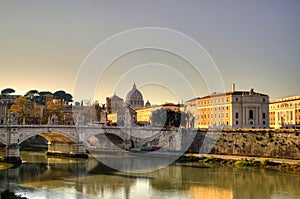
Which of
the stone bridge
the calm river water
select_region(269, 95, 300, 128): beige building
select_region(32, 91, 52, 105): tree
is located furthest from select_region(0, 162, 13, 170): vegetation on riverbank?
select_region(32, 91, 52, 105): tree

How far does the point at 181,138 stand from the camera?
30.6 meters

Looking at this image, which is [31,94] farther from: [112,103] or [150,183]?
[150,183]

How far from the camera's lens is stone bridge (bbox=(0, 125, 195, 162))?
23.4 metres

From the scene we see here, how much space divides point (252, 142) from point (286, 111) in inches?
813

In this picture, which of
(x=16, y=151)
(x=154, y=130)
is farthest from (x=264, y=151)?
(x=16, y=151)

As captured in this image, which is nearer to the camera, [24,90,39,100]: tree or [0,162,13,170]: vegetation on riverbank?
[0,162,13,170]: vegetation on riverbank

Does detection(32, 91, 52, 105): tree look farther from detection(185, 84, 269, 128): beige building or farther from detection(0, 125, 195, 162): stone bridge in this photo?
detection(185, 84, 269, 128): beige building

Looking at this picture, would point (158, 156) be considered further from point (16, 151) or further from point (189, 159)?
point (16, 151)

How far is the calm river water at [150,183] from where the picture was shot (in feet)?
51.8

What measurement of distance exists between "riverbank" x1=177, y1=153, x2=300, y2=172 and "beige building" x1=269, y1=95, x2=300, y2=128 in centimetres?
1753

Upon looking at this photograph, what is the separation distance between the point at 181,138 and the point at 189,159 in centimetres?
469

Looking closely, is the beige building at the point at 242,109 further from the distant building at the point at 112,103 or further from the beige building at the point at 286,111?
the distant building at the point at 112,103

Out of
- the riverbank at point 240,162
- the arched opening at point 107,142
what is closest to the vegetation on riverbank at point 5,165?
the riverbank at point 240,162

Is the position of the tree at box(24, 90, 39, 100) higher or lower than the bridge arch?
higher
